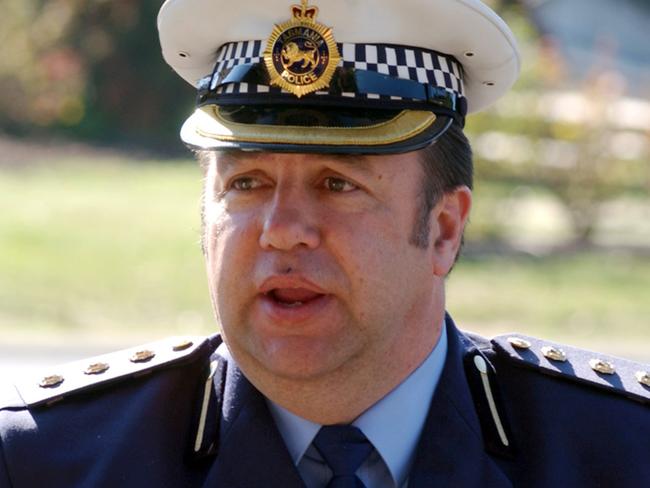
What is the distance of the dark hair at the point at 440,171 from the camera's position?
2.51m

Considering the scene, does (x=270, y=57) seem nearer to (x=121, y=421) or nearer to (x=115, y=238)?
(x=121, y=421)

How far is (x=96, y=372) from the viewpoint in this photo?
8.93 ft

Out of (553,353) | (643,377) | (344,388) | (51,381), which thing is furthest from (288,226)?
(643,377)

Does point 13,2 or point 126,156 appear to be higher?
point 13,2

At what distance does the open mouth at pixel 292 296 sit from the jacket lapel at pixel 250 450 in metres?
0.30

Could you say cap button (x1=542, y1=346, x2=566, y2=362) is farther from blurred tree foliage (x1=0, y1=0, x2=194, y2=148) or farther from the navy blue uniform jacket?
blurred tree foliage (x1=0, y1=0, x2=194, y2=148)

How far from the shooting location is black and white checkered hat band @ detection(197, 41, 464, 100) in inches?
98.1

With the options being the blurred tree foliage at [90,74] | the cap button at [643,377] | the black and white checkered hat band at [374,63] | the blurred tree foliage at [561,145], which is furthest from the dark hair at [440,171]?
the blurred tree foliage at [90,74]

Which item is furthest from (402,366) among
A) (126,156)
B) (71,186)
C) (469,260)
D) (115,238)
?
(126,156)

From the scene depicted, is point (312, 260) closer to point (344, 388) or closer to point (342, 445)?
point (344, 388)

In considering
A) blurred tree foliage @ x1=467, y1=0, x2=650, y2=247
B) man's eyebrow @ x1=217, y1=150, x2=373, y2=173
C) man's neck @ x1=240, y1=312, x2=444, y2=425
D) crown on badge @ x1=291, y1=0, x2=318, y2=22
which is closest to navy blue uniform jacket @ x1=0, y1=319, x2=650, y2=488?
man's neck @ x1=240, y1=312, x2=444, y2=425

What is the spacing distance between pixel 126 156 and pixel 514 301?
11298 mm

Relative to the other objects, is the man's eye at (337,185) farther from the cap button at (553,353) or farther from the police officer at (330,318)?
the cap button at (553,353)

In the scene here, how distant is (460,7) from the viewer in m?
2.55
